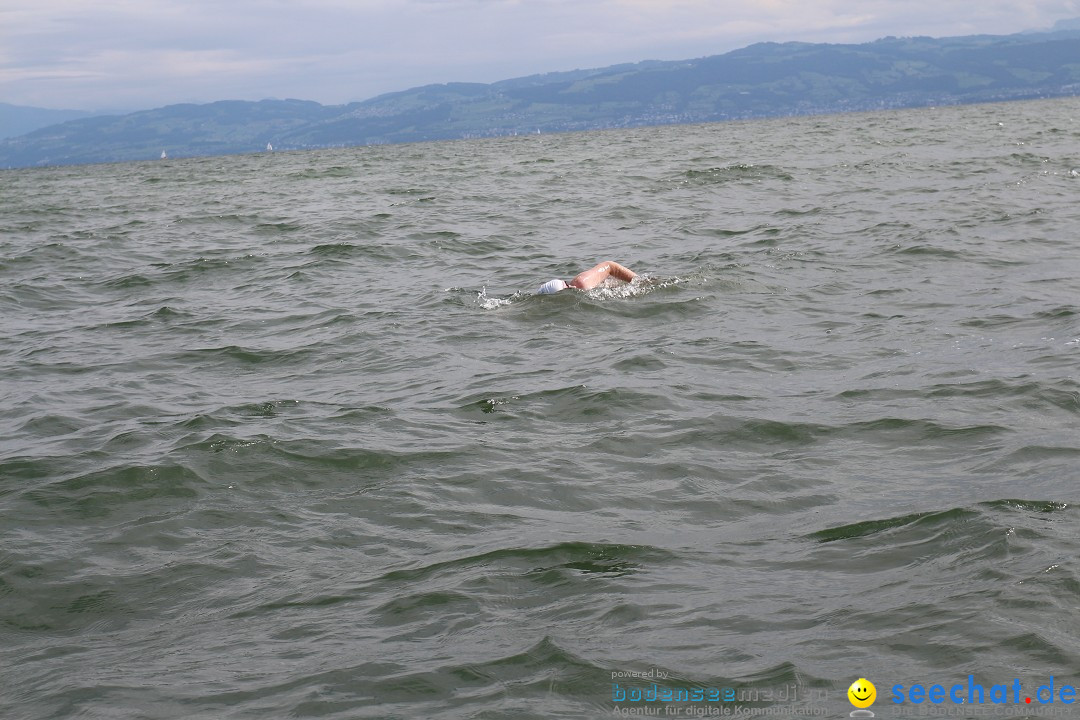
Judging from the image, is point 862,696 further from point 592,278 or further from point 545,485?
point 592,278

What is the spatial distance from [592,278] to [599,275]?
0.16 m

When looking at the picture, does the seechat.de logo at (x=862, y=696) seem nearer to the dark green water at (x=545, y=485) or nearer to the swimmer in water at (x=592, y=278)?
the dark green water at (x=545, y=485)

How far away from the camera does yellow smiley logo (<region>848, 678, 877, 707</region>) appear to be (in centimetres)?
350

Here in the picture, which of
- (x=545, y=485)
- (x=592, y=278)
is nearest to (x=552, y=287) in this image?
(x=592, y=278)

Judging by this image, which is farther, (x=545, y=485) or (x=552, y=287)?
(x=552, y=287)

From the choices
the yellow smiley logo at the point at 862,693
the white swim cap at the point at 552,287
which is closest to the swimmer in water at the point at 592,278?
the white swim cap at the point at 552,287

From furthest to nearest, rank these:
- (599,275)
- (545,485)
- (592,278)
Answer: (599,275)
(592,278)
(545,485)

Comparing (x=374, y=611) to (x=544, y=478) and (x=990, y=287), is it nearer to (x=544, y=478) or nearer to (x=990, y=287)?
(x=544, y=478)

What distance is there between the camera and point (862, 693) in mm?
3551

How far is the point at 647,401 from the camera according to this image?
7.48m

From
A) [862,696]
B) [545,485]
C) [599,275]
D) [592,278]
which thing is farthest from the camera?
[599,275]

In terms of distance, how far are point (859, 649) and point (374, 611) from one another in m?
2.10

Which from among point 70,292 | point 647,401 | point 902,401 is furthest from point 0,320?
point 902,401

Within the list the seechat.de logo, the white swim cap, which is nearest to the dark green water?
the seechat.de logo
